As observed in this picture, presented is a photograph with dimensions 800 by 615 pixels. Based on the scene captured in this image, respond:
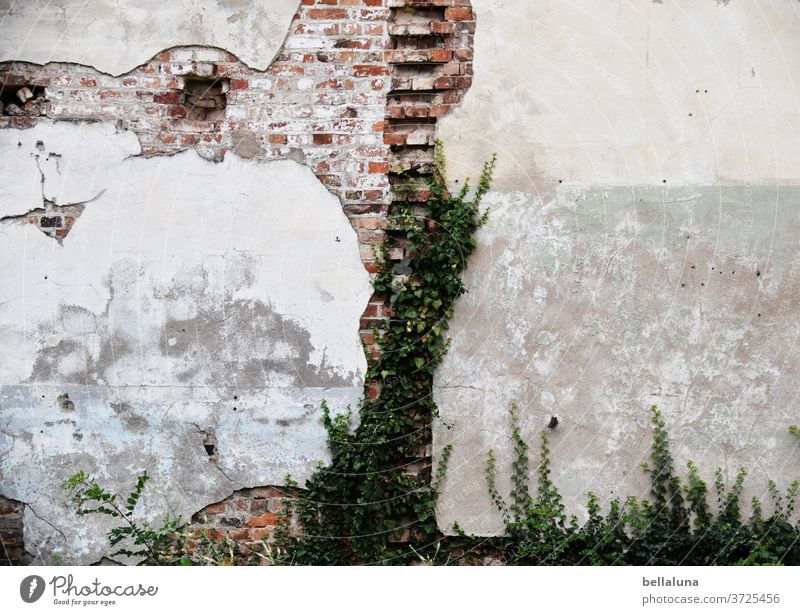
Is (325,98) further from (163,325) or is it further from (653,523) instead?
(653,523)

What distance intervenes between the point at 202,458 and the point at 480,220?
1698mm

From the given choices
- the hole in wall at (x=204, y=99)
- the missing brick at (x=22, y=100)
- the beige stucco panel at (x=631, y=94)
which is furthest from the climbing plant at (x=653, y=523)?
the missing brick at (x=22, y=100)

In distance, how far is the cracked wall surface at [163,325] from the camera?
3.86 meters

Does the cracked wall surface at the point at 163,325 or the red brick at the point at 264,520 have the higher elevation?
the cracked wall surface at the point at 163,325

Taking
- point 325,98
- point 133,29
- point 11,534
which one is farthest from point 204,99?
point 11,534

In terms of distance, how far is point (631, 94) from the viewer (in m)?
3.80

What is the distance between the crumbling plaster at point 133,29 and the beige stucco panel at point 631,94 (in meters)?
0.94

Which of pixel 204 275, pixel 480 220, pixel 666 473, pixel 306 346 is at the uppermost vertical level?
pixel 480 220

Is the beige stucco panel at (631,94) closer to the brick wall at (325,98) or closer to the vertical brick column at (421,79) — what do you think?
the vertical brick column at (421,79)

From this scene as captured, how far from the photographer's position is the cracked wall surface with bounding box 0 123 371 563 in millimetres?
3855

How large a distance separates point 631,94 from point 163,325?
2408 millimetres

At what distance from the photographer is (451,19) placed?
3.81 m

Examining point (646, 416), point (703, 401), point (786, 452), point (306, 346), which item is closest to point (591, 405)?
point (646, 416)

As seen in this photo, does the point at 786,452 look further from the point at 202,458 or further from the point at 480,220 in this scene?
the point at 202,458
